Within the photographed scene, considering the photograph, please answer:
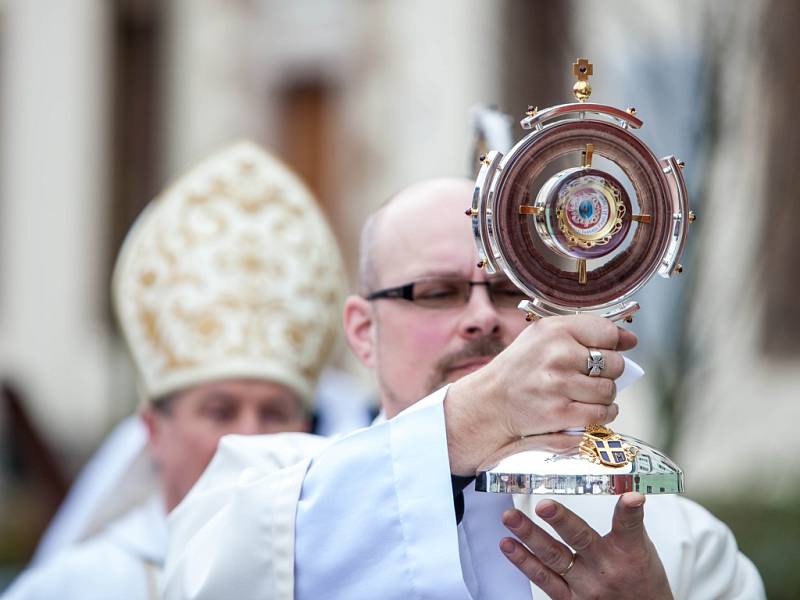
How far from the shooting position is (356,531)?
238 cm

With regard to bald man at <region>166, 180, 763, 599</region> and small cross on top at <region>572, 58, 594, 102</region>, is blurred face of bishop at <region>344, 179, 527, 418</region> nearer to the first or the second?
bald man at <region>166, 180, 763, 599</region>

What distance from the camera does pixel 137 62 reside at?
480 inches

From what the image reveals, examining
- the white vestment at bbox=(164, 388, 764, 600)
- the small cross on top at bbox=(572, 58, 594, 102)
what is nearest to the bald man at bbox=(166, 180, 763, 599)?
the white vestment at bbox=(164, 388, 764, 600)

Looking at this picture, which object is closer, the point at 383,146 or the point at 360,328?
the point at 360,328

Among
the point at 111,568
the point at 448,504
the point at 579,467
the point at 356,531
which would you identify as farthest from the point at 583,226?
the point at 111,568

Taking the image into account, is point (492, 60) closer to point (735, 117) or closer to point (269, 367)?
point (735, 117)

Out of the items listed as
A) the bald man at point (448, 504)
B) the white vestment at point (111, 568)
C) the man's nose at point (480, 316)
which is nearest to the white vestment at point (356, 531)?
the bald man at point (448, 504)

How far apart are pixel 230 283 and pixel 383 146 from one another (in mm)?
5938

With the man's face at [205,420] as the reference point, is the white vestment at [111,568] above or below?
below

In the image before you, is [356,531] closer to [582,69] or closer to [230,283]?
[582,69]

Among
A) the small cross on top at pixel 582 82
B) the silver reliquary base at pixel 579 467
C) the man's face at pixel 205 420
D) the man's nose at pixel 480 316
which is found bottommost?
the man's face at pixel 205 420

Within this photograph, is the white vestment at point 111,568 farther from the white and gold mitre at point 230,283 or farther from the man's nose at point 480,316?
the man's nose at point 480,316

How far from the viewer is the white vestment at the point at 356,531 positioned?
7.60 feet

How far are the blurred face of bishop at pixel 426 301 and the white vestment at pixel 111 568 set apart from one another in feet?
3.93
